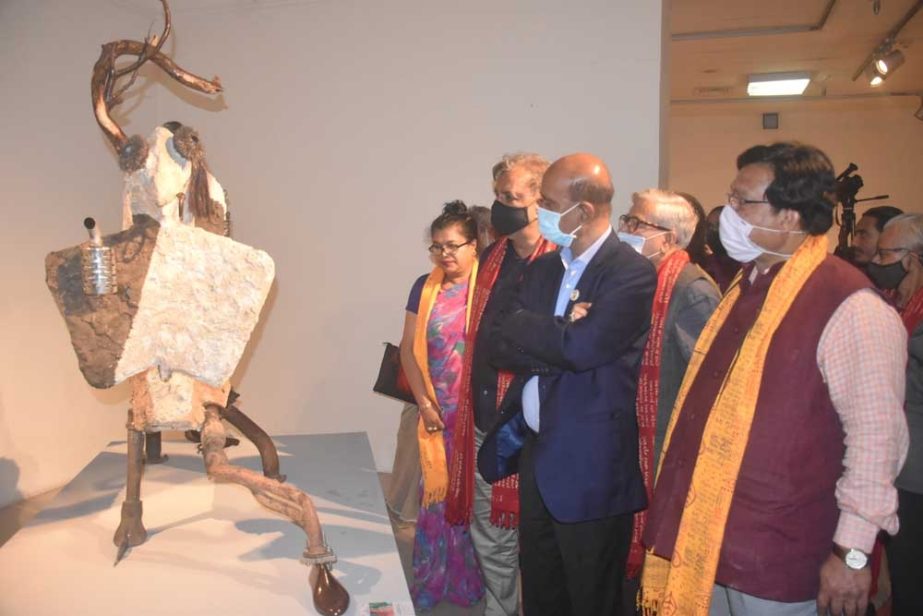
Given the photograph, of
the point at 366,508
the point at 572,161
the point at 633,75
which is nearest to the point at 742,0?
the point at 633,75

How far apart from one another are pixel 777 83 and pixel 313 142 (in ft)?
15.7

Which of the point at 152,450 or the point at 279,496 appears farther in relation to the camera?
the point at 152,450

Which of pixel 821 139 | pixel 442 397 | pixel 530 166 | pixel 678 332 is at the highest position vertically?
pixel 821 139

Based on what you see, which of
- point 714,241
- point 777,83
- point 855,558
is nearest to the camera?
point 855,558

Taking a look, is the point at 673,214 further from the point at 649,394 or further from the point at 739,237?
the point at 739,237

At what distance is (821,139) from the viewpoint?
8133 mm

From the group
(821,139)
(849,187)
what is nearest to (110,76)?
(849,187)

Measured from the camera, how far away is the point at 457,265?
2.75m

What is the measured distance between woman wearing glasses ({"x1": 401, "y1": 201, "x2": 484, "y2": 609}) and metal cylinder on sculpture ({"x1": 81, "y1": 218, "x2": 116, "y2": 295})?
1.08 metres

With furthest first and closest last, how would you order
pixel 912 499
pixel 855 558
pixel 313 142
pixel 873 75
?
pixel 873 75
pixel 313 142
pixel 912 499
pixel 855 558

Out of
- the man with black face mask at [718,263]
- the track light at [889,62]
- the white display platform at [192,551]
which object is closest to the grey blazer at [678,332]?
the white display platform at [192,551]

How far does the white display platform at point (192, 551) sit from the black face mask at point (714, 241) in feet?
5.96

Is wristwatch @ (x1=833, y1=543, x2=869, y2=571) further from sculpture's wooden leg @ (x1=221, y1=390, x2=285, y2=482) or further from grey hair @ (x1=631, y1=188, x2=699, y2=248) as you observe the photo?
sculpture's wooden leg @ (x1=221, y1=390, x2=285, y2=482)

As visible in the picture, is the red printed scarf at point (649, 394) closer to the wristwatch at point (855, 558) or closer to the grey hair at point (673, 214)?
the grey hair at point (673, 214)
